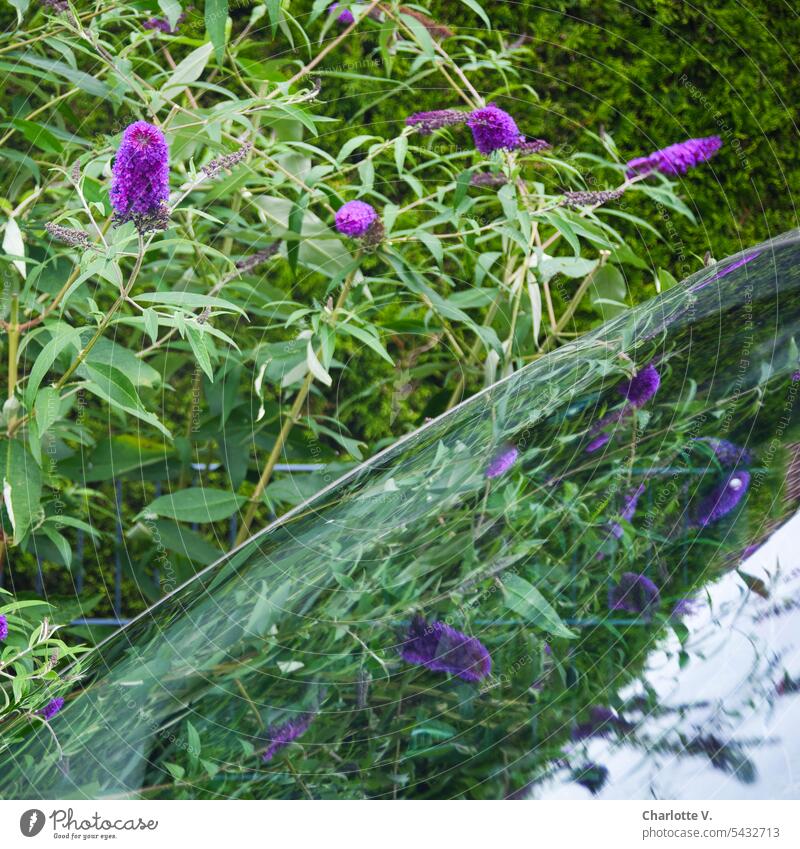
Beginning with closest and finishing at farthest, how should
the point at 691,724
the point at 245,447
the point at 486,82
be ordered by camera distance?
the point at 691,724 → the point at 245,447 → the point at 486,82

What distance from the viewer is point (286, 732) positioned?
0.62 metres

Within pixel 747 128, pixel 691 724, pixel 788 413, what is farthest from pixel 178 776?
pixel 747 128

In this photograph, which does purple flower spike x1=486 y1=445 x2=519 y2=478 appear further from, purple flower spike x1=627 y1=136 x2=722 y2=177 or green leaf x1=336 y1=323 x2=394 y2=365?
purple flower spike x1=627 y1=136 x2=722 y2=177

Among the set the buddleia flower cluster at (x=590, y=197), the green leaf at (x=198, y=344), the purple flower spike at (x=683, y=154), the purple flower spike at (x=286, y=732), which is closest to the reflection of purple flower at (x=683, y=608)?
the purple flower spike at (x=286, y=732)

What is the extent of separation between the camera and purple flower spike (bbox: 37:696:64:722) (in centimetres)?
78

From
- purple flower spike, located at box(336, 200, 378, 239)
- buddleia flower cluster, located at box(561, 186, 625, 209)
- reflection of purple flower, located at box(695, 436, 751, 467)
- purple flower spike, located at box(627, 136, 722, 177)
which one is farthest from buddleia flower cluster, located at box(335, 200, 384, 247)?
reflection of purple flower, located at box(695, 436, 751, 467)

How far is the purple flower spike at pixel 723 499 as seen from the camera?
60 cm

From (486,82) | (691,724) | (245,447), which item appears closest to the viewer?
(691,724)

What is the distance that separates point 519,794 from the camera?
619 mm

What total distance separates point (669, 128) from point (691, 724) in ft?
5.50
